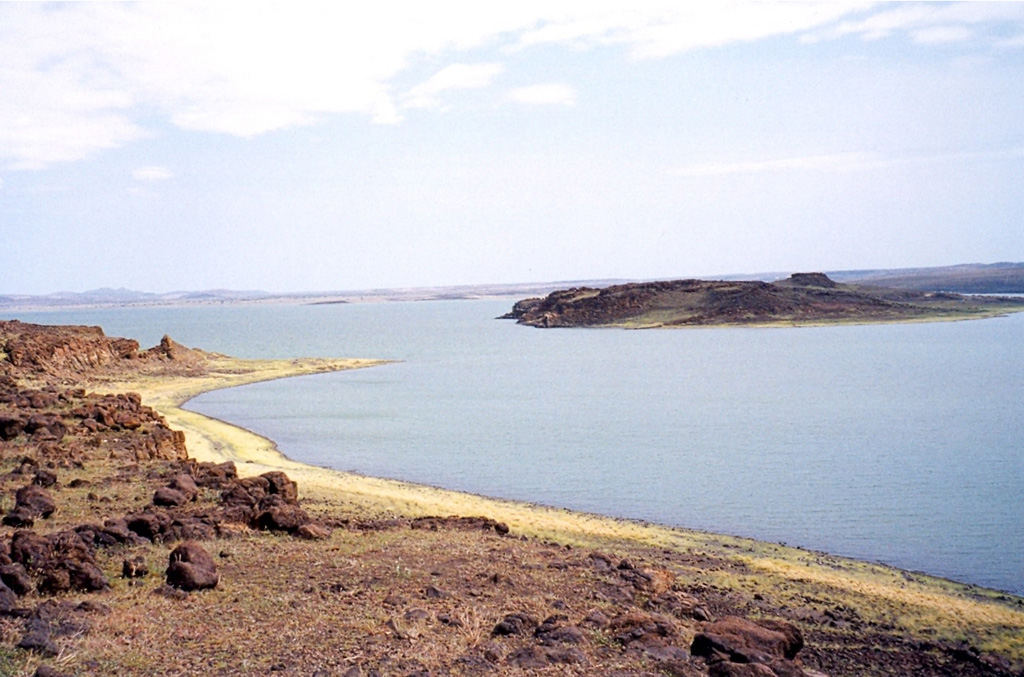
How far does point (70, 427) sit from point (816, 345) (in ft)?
227

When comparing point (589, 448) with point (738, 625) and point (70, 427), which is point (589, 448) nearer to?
point (70, 427)

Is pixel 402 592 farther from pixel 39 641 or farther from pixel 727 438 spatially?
pixel 727 438

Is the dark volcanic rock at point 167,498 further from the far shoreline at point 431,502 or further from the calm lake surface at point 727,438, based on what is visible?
the calm lake surface at point 727,438

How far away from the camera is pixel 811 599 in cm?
1372

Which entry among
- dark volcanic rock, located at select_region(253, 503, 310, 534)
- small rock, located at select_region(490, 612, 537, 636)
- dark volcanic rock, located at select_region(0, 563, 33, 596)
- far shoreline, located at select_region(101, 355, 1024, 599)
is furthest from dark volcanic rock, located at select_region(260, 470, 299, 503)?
small rock, located at select_region(490, 612, 537, 636)

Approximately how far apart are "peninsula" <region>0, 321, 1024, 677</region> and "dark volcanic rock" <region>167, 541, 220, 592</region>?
3cm

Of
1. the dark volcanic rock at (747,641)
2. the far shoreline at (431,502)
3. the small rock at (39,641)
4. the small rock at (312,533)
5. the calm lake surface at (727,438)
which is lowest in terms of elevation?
the calm lake surface at (727,438)

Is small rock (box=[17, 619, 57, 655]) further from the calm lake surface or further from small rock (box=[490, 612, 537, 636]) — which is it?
the calm lake surface

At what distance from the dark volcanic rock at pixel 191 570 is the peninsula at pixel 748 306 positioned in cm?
10758

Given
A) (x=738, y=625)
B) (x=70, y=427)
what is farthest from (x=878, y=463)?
(x=70, y=427)

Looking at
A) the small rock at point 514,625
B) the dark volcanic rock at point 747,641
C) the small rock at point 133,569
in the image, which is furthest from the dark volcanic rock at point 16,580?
the dark volcanic rock at point 747,641

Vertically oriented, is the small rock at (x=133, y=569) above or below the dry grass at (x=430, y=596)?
above

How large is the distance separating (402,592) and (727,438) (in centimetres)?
2062

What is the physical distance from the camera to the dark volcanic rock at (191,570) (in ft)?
37.6
